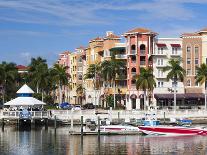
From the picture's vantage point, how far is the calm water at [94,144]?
7006 cm

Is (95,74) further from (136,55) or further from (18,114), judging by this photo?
(18,114)

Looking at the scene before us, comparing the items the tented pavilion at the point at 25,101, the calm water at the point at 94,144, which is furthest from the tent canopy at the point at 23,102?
the calm water at the point at 94,144

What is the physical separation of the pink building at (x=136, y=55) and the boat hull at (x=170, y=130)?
169 ft

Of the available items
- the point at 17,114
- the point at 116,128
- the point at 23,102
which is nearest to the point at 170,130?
the point at 116,128

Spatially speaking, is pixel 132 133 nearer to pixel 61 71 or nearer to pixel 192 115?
pixel 192 115

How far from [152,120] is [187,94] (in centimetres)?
5142

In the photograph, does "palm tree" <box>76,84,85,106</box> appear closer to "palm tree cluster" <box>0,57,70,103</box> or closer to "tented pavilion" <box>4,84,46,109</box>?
"palm tree cluster" <box>0,57,70,103</box>

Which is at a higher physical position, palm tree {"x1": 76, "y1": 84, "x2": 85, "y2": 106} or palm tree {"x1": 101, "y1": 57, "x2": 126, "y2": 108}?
palm tree {"x1": 101, "y1": 57, "x2": 126, "y2": 108}

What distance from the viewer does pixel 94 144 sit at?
77.9 meters

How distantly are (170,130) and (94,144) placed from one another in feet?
51.4

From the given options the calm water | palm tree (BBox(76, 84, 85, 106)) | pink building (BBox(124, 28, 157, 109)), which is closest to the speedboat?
the calm water

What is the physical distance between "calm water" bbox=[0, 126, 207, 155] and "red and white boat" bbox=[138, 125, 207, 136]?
7.39 ft

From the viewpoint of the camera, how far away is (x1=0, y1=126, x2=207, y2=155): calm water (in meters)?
70.1

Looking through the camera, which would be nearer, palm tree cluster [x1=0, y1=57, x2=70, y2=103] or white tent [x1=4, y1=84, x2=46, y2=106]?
white tent [x1=4, y1=84, x2=46, y2=106]
